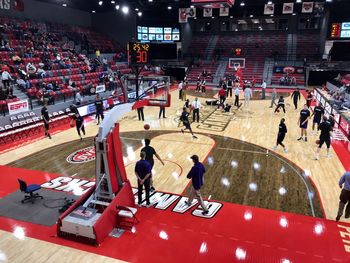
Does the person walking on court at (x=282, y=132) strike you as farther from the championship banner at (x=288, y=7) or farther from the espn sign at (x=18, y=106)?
the championship banner at (x=288, y=7)

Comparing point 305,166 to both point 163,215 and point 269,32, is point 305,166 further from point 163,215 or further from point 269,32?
point 269,32

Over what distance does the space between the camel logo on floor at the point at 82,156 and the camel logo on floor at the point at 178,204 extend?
12.9 ft

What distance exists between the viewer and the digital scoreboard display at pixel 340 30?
28.0 meters

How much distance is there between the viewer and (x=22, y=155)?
12.3m

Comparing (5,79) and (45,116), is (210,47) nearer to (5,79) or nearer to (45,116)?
Answer: (5,79)

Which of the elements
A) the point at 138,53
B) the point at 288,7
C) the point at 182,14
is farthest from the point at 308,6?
the point at 138,53

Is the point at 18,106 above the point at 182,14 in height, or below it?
below

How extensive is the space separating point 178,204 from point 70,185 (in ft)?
11.7

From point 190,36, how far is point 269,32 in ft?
36.2

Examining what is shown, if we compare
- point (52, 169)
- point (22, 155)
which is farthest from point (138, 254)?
point (22, 155)

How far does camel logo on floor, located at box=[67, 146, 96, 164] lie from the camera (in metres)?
11.6

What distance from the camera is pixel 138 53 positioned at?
9250 mm

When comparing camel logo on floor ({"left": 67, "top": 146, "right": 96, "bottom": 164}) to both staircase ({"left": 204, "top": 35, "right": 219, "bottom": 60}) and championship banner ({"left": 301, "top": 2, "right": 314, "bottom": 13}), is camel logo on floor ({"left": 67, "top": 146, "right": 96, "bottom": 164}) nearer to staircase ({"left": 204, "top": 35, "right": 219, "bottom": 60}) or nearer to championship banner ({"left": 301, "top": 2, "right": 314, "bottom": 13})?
championship banner ({"left": 301, "top": 2, "right": 314, "bottom": 13})

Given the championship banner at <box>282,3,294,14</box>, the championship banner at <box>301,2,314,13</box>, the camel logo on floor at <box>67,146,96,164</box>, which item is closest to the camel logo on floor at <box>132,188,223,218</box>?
the camel logo on floor at <box>67,146,96,164</box>
